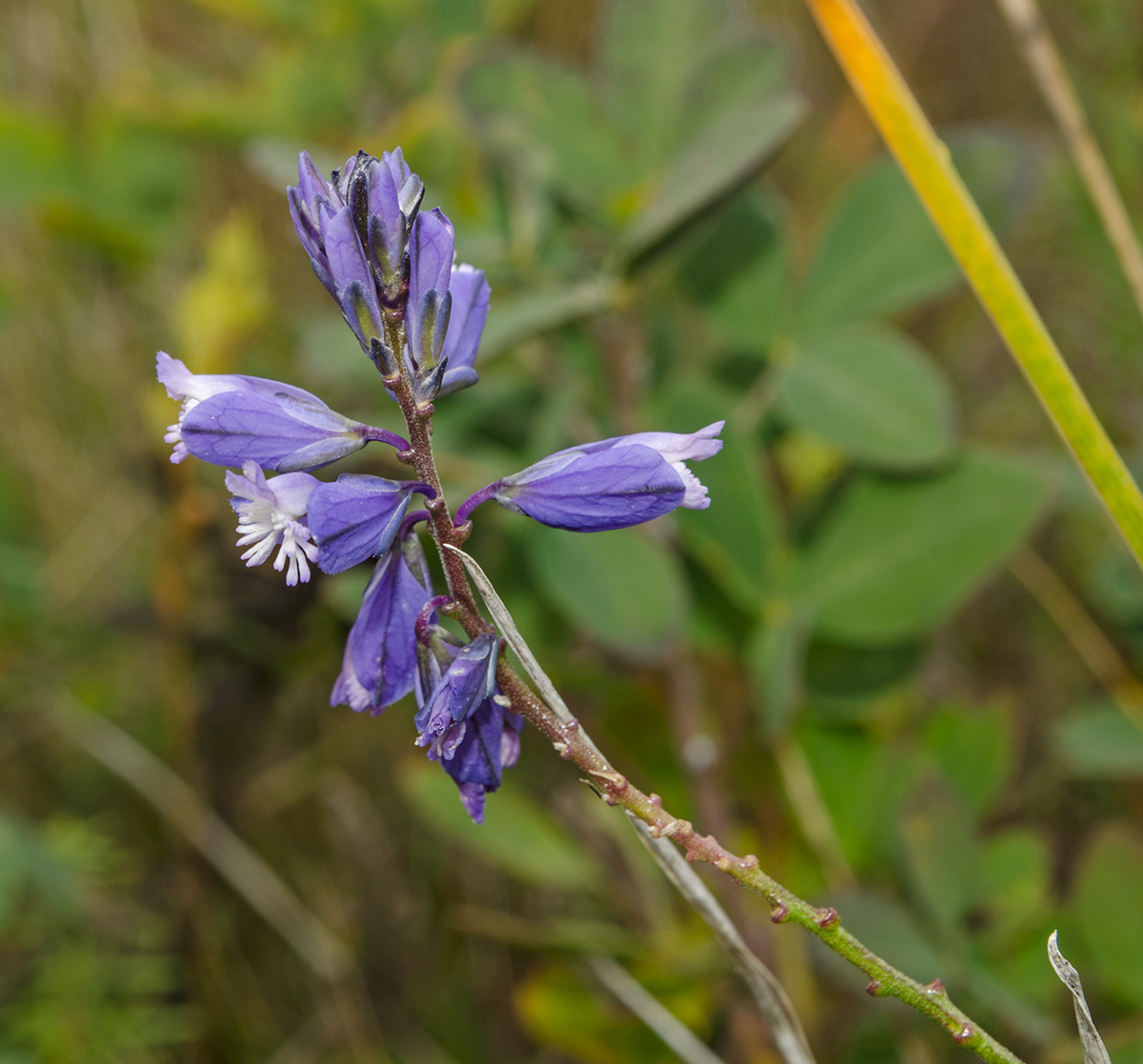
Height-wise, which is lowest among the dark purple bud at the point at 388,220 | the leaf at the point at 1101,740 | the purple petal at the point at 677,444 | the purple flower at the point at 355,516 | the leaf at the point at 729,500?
the leaf at the point at 1101,740

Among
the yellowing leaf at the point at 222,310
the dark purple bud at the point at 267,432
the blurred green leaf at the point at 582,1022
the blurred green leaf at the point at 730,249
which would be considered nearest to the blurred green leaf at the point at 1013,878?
the blurred green leaf at the point at 582,1022

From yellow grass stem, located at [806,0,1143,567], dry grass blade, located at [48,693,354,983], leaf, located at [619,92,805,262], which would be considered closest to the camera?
yellow grass stem, located at [806,0,1143,567]

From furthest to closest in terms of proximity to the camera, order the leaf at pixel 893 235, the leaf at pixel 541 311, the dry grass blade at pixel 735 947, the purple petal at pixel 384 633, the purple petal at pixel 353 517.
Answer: the leaf at pixel 893 235
the leaf at pixel 541 311
the dry grass blade at pixel 735 947
the purple petal at pixel 384 633
the purple petal at pixel 353 517

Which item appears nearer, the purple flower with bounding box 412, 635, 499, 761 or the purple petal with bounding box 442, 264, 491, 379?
the purple flower with bounding box 412, 635, 499, 761

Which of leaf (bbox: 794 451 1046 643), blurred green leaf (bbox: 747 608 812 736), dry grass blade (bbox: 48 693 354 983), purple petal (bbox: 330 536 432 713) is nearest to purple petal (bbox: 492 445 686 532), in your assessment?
purple petal (bbox: 330 536 432 713)

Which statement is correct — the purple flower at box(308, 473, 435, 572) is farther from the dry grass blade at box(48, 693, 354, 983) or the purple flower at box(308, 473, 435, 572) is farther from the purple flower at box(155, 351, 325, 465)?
the dry grass blade at box(48, 693, 354, 983)

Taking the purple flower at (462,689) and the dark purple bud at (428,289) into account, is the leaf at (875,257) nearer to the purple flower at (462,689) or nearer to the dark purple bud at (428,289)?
the dark purple bud at (428,289)

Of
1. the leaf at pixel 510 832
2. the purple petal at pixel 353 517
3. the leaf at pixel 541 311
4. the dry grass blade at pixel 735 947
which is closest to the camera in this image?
the purple petal at pixel 353 517

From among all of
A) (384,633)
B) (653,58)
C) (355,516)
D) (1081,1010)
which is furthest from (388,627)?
(653,58)
